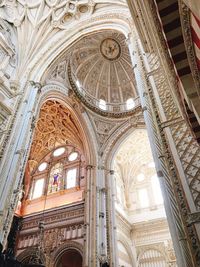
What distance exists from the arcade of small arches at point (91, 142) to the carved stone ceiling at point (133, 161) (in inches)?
3.8

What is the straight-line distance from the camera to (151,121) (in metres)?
4.78

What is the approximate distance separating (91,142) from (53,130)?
3253 mm

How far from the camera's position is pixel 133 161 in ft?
57.5

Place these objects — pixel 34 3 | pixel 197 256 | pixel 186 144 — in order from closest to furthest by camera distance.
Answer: pixel 197 256 → pixel 186 144 → pixel 34 3

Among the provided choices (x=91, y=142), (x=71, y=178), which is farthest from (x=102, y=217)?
(x=91, y=142)

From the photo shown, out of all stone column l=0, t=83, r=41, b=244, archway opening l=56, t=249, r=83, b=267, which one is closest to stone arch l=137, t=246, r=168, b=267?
archway opening l=56, t=249, r=83, b=267

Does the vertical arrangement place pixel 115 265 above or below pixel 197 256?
above

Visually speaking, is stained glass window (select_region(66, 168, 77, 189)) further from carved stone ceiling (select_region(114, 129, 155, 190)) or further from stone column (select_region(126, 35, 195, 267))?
stone column (select_region(126, 35, 195, 267))

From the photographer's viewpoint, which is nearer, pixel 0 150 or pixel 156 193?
pixel 0 150

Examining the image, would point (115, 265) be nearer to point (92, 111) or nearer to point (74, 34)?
point (92, 111)

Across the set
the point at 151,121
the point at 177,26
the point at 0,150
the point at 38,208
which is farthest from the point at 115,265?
the point at 177,26

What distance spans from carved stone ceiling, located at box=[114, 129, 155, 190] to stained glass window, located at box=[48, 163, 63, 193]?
4113 millimetres

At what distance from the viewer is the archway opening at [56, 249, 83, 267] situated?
12.1 m

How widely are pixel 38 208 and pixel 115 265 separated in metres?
6.42
